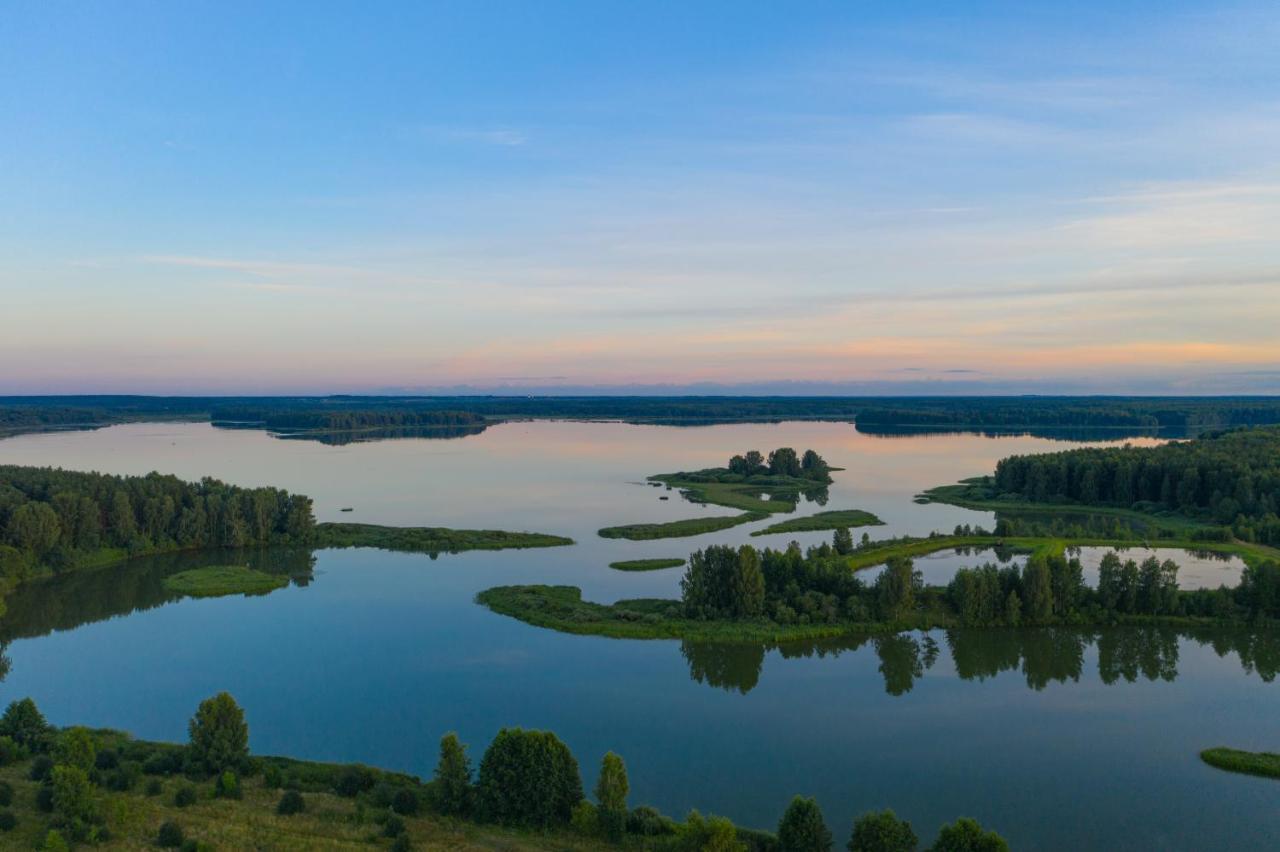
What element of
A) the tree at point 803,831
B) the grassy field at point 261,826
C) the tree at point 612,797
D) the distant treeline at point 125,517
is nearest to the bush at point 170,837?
the grassy field at point 261,826

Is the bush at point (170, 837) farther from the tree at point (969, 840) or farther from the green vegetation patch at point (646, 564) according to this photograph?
the green vegetation patch at point (646, 564)

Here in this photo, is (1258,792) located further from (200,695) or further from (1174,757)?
(200,695)

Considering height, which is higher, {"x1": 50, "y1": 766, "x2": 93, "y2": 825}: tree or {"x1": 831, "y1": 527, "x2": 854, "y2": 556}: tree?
{"x1": 831, "y1": 527, "x2": 854, "y2": 556}: tree

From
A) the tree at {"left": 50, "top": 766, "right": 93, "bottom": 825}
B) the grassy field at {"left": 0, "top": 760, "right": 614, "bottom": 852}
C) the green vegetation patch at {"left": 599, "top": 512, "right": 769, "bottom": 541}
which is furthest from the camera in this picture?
the green vegetation patch at {"left": 599, "top": 512, "right": 769, "bottom": 541}

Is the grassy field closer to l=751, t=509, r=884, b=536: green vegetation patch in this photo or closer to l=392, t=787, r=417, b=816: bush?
l=392, t=787, r=417, b=816: bush

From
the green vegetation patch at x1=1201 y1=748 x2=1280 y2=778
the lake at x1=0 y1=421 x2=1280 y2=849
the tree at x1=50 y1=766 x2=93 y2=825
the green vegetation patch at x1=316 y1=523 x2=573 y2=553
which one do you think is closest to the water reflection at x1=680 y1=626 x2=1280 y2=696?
the lake at x1=0 y1=421 x2=1280 y2=849

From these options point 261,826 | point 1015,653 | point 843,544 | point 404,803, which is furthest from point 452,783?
point 843,544
